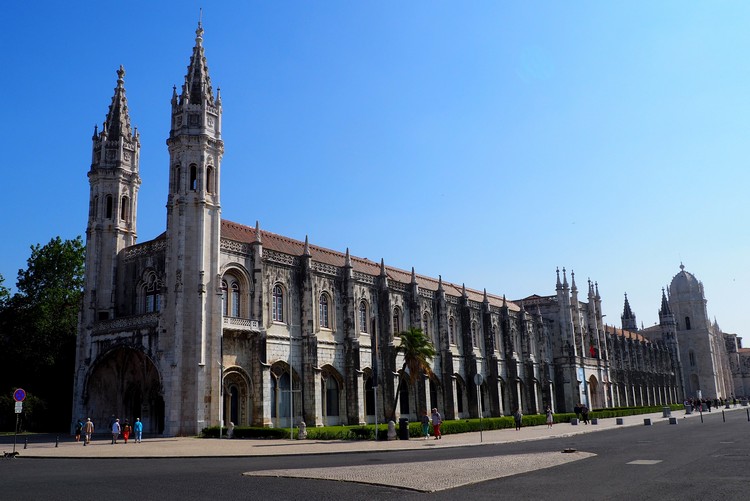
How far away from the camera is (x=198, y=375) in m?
37.0

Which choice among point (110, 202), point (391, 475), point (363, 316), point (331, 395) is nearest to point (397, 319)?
point (363, 316)

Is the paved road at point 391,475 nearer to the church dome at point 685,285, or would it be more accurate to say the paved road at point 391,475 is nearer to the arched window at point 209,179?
the arched window at point 209,179

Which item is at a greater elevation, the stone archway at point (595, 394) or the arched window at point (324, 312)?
the arched window at point (324, 312)

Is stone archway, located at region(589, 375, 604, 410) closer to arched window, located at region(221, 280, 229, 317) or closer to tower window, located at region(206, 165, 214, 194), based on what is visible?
arched window, located at region(221, 280, 229, 317)

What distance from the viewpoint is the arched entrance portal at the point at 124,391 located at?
132 feet

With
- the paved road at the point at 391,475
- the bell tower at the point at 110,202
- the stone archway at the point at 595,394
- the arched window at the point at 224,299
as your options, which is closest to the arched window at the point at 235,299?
the arched window at the point at 224,299

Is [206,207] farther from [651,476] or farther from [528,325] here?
[528,325]

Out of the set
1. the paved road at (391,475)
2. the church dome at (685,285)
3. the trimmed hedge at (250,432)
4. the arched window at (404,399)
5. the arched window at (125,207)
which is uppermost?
the church dome at (685,285)

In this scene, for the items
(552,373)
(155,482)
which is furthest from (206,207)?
(552,373)

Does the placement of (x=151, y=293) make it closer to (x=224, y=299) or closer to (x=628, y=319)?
(x=224, y=299)

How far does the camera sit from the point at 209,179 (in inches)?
1658

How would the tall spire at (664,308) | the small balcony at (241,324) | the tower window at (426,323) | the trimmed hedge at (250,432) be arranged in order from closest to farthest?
the trimmed hedge at (250,432) < the small balcony at (241,324) < the tower window at (426,323) < the tall spire at (664,308)

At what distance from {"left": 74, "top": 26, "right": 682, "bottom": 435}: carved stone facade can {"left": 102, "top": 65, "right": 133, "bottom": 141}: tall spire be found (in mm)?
90

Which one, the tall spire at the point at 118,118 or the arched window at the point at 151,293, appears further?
the tall spire at the point at 118,118
